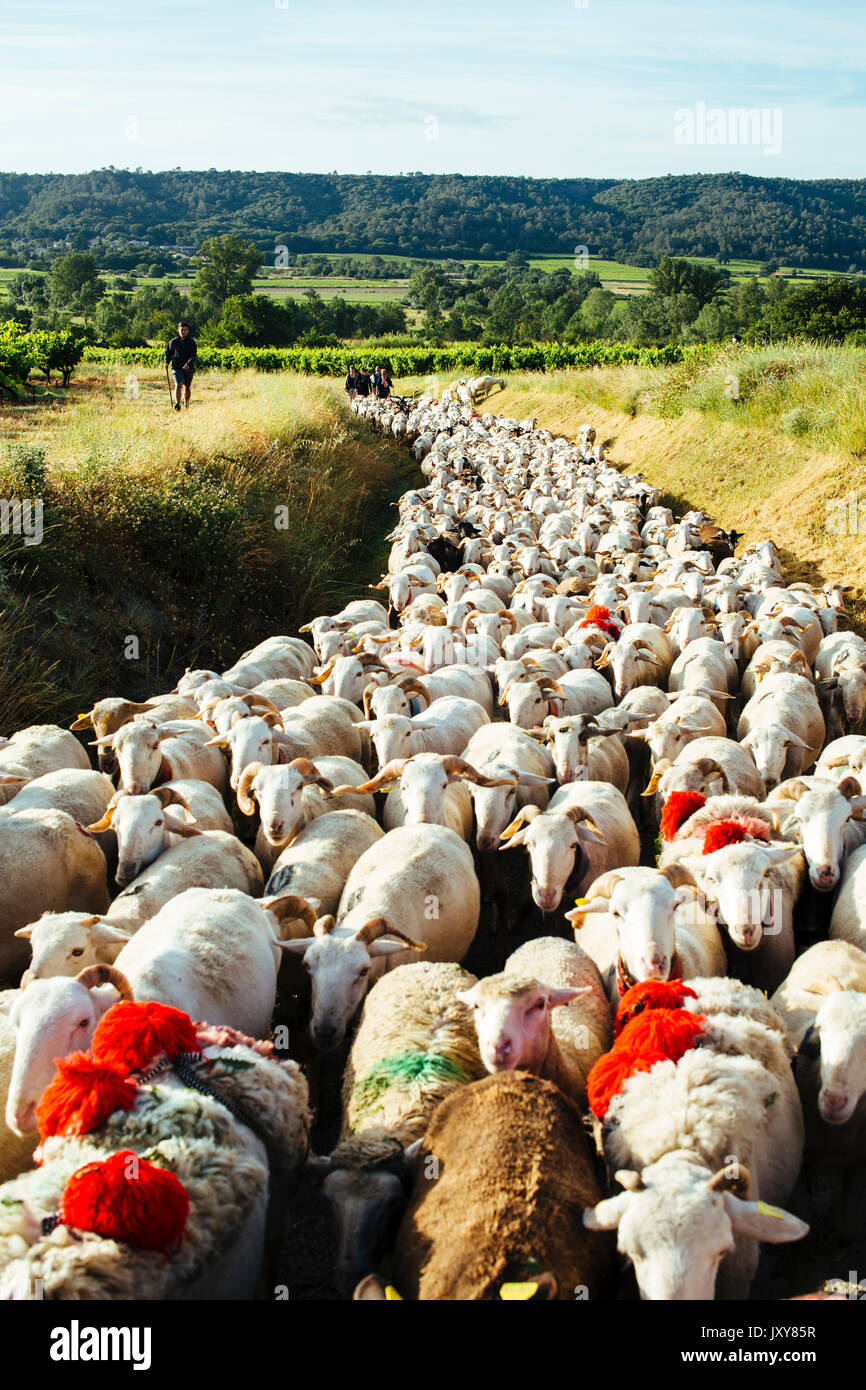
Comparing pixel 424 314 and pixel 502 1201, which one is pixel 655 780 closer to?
pixel 502 1201

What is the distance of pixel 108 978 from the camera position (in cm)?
383

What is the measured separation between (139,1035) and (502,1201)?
53.5 inches

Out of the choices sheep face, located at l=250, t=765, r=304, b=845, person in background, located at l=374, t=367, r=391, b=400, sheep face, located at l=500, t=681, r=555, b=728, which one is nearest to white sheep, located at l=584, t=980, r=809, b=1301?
sheep face, located at l=250, t=765, r=304, b=845

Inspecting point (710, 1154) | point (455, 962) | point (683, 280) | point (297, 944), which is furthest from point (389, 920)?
point (683, 280)

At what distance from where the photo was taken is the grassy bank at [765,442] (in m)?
Answer: 13.4

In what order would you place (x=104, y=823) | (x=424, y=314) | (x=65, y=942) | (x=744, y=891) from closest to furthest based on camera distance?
(x=65, y=942) → (x=744, y=891) → (x=104, y=823) → (x=424, y=314)

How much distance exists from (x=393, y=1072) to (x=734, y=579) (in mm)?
9138

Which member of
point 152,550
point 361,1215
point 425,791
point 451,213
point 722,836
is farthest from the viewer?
point 451,213

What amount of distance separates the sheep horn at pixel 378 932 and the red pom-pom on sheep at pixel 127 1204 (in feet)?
5.63

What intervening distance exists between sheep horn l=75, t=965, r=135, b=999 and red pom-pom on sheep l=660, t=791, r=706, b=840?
11.1 ft

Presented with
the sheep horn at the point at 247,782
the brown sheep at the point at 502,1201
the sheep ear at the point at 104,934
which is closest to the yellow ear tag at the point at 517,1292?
the brown sheep at the point at 502,1201

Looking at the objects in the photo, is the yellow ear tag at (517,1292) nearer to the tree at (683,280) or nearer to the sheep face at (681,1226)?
the sheep face at (681,1226)

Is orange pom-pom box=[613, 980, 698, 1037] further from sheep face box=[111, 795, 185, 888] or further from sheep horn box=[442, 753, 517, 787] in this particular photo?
sheep face box=[111, 795, 185, 888]

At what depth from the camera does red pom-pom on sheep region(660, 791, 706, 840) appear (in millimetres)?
5891
